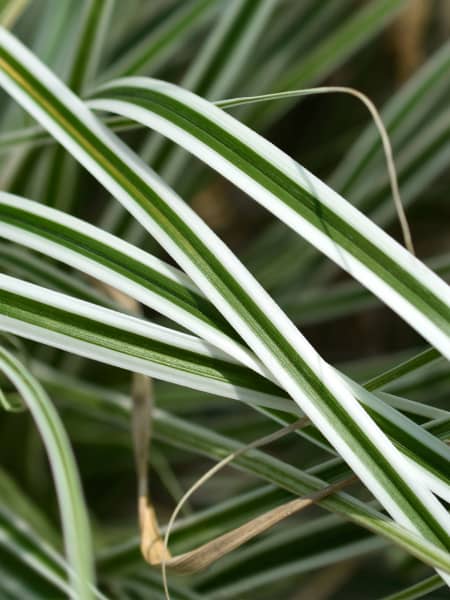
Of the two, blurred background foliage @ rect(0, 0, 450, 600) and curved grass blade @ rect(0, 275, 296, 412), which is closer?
curved grass blade @ rect(0, 275, 296, 412)

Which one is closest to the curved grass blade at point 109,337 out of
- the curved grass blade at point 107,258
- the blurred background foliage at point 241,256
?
the curved grass blade at point 107,258

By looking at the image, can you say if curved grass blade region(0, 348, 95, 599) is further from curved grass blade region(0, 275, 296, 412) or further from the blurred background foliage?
the blurred background foliage

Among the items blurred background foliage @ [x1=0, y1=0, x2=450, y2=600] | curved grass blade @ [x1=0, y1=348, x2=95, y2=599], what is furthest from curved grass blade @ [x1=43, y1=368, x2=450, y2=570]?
curved grass blade @ [x1=0, y1=348, x2=95, y2=599]

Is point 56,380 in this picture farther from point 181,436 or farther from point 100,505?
point 100,505

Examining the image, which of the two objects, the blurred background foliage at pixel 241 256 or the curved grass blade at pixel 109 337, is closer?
the curved grass blade at pixel 109 337

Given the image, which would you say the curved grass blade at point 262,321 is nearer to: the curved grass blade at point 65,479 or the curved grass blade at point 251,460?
the curved grass blade at point 251,460

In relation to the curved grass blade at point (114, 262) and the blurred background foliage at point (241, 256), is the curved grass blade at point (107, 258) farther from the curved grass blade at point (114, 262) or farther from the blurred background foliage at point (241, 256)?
the blurred background foliage at point (241, 256)

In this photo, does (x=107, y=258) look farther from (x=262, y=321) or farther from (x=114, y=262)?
(x=262, y=321)

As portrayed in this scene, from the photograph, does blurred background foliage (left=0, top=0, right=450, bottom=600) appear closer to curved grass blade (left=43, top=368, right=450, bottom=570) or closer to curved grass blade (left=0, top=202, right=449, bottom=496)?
curved grass blade (left=43, top=368, right=450, bottom=570)

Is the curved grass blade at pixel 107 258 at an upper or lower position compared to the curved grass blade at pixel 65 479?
upper

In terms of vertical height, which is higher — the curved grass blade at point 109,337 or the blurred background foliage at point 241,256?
the blurred background foliage at point 241,256

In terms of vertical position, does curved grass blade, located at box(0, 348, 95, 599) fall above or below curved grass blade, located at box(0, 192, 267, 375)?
below

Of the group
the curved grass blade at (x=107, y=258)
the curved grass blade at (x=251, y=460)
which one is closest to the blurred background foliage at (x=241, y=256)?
the curved grass blade at (x=251, y=460)
